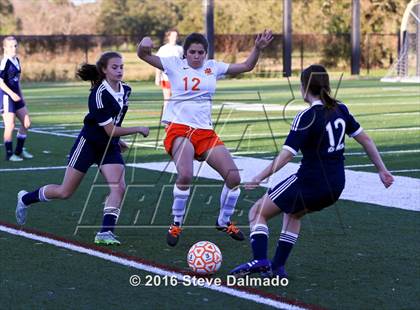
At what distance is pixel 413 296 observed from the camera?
6590mm

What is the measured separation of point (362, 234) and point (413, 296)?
7.82 feet

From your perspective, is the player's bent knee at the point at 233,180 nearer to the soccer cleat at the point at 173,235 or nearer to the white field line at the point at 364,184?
the soccer cleat at the point at 173,235

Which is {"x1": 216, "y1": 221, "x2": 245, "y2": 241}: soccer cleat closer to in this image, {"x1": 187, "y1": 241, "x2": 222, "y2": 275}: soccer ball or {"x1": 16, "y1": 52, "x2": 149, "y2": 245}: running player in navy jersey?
{"x1": 16, "y1": 52, "x2": 149, "y2": 245}: running player in navy jersey

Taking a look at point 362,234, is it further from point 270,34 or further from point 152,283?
point 152,283

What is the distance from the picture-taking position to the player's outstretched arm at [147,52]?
8461 millimetres

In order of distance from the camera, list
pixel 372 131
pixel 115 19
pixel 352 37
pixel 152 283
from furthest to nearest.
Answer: pixel 115 19, pixel 352 37, pixel 372 131, pixel 152 283

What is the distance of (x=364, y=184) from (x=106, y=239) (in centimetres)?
461

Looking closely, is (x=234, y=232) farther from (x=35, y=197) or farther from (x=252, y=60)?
(x=35, y=197)

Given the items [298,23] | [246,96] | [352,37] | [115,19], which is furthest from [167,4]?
[246,96]

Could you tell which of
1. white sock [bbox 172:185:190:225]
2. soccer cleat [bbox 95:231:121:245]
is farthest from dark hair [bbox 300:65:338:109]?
soccer cleat [bbox 95:231:121:245]

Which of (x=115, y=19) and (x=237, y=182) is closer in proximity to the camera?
(x=237, y=182)
